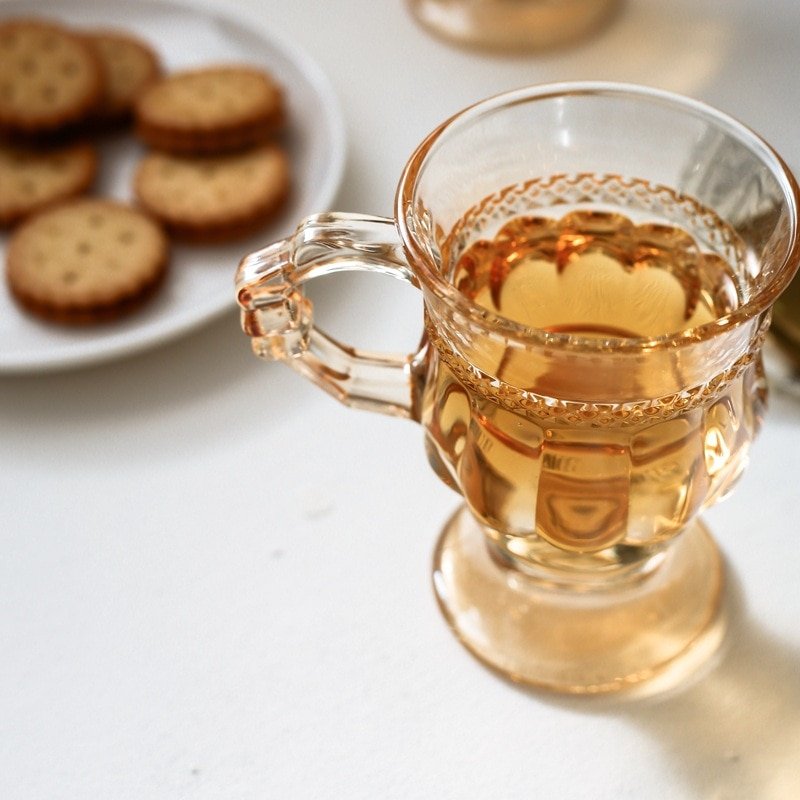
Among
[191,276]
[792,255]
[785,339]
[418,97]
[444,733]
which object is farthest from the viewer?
[418,97]

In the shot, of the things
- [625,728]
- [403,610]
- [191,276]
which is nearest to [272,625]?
[403,610]

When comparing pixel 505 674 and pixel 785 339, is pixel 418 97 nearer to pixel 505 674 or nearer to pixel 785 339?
pixel 785 339

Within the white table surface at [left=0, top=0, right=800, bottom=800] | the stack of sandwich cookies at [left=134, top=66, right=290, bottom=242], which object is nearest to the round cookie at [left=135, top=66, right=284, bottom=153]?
the stack of sandwich cookies at [left=134, top=66, right=290, bottom=242]

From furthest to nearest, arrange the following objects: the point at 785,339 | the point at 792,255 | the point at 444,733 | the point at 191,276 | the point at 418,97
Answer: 1. the point at 418,97
2. the point at 191,276
3. the point at 785,339
4. the point at 444,733
5. the point at 792,255

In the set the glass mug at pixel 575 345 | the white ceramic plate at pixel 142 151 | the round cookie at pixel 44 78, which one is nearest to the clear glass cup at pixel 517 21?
the white ceramic plate at pixel 142 151

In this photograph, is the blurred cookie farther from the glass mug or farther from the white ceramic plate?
the glass mug

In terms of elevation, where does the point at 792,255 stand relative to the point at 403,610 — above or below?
above

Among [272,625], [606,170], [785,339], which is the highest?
[606,170]
